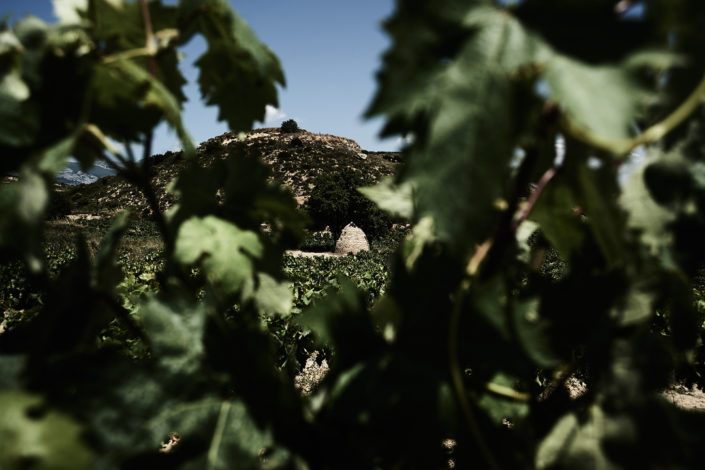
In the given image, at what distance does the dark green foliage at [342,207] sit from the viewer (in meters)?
38.0

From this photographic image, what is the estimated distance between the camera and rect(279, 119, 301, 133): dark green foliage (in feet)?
249

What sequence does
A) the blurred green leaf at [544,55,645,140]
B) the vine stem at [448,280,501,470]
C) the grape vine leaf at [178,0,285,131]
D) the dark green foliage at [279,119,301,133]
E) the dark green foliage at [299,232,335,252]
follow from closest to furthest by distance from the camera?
the blurred green leaf at [544,55,645,140] → the vine stem at [448,280,501,470] → the grape vine leaf at [178,0,285,131] → the dark green foliage at [299,232,335,252] → the dark green foliage at [279,119,301,133]

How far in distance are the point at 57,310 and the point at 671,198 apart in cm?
107

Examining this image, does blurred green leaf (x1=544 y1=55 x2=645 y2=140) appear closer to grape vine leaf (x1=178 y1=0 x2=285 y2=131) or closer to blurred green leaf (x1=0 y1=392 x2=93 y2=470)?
grape vine leaf (x1=178 y1=0 x2=285 y2=131)

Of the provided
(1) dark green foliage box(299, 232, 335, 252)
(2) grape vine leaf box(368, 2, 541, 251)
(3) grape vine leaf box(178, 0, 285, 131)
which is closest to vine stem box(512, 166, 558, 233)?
(2) grape vine leaf box(368, 2, 541, 251)

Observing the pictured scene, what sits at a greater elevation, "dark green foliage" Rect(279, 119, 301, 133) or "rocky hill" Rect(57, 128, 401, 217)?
"dark green foliage" Rect(279, 119, 301, 133)

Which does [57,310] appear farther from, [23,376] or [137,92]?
[137,92]

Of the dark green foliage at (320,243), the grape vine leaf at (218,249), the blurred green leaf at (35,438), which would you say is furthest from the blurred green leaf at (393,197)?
the dark green foliage at (320,243)

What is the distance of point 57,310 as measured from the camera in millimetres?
622

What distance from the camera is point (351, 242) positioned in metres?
33.2

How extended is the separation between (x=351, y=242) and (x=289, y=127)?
50805 mm

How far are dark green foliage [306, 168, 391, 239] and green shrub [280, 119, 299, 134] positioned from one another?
39.0 meters

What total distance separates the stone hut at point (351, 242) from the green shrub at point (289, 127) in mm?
48337

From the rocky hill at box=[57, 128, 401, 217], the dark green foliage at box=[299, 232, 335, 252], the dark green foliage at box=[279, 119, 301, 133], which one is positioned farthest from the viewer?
the dark green foliage at box=[279, 119, 301, 133]
